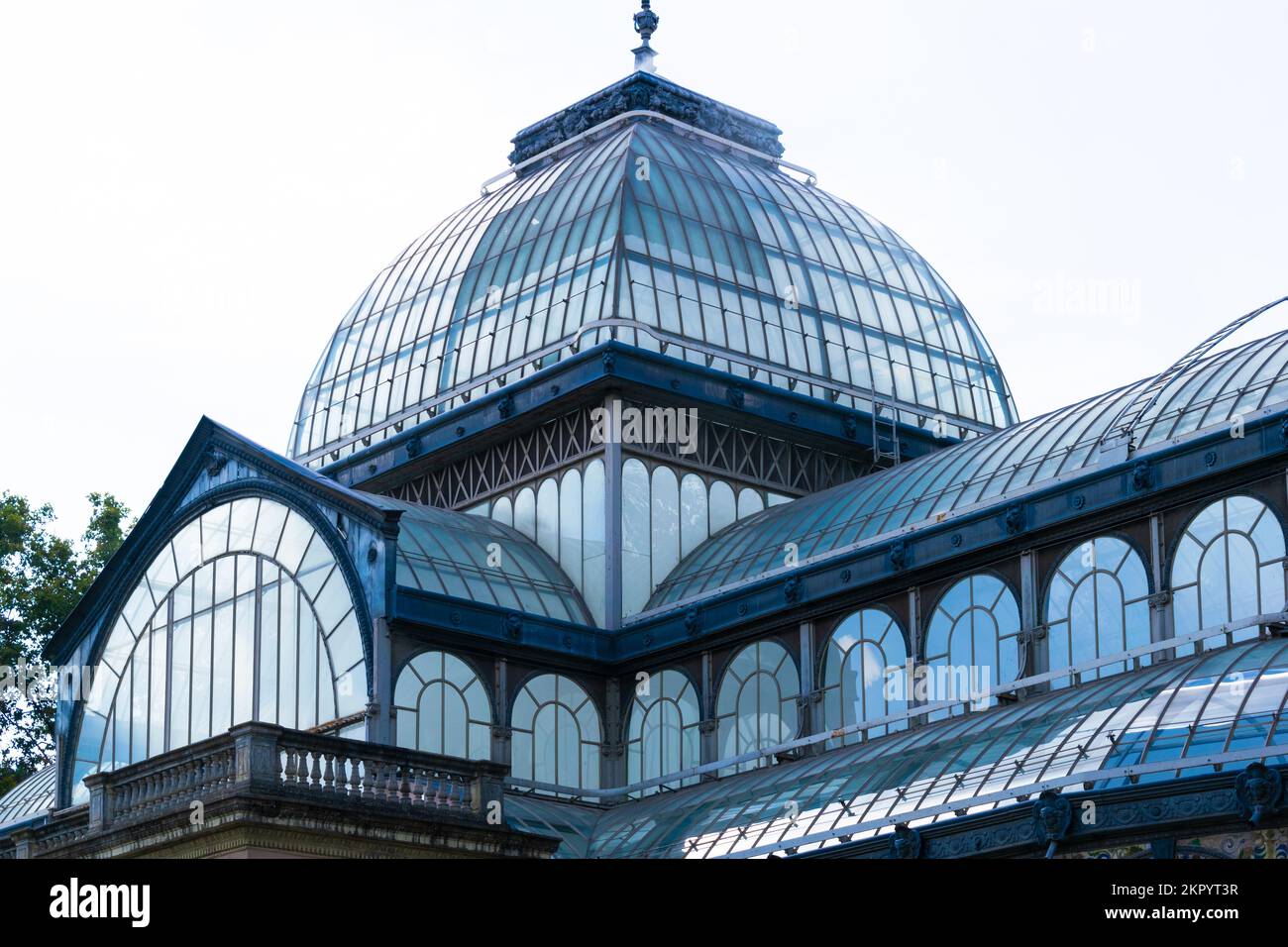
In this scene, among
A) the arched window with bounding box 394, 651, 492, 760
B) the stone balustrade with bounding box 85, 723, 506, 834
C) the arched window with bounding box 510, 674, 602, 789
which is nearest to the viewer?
the stone balustrade with bounding box 85, 723, 506, 834

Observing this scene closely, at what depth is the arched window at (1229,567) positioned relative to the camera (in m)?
40.1

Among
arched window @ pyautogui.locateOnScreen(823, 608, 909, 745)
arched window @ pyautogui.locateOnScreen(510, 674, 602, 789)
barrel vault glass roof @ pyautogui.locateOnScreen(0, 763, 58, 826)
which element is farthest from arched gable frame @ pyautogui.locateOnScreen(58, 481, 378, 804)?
arched window @ pyautogui.locateOnScreen(823, 608, 909, 745)

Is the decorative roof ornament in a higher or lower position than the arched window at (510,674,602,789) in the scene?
higher

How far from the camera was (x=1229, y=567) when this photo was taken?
134ft

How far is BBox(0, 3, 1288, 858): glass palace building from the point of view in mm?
39125

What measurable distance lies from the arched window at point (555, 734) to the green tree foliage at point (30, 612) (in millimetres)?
28474

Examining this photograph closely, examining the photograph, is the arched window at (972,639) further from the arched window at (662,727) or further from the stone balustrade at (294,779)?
the stone balustrade at (294,779)

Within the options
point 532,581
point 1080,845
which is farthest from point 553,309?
point 1080,845

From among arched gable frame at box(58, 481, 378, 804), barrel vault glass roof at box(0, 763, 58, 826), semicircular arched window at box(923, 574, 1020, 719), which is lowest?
barrel vault glass roof at box(0, 763, 58, 826)

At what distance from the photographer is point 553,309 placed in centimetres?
5678

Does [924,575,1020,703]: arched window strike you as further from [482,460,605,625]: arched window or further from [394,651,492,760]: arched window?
[482,460,605,625]: arched window

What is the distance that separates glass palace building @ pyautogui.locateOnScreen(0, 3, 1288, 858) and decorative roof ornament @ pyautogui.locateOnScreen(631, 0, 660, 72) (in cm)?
14

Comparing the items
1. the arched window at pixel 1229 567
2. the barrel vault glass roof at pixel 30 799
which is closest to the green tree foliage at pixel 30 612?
the barrel vault glass roof at pixel 30 799
